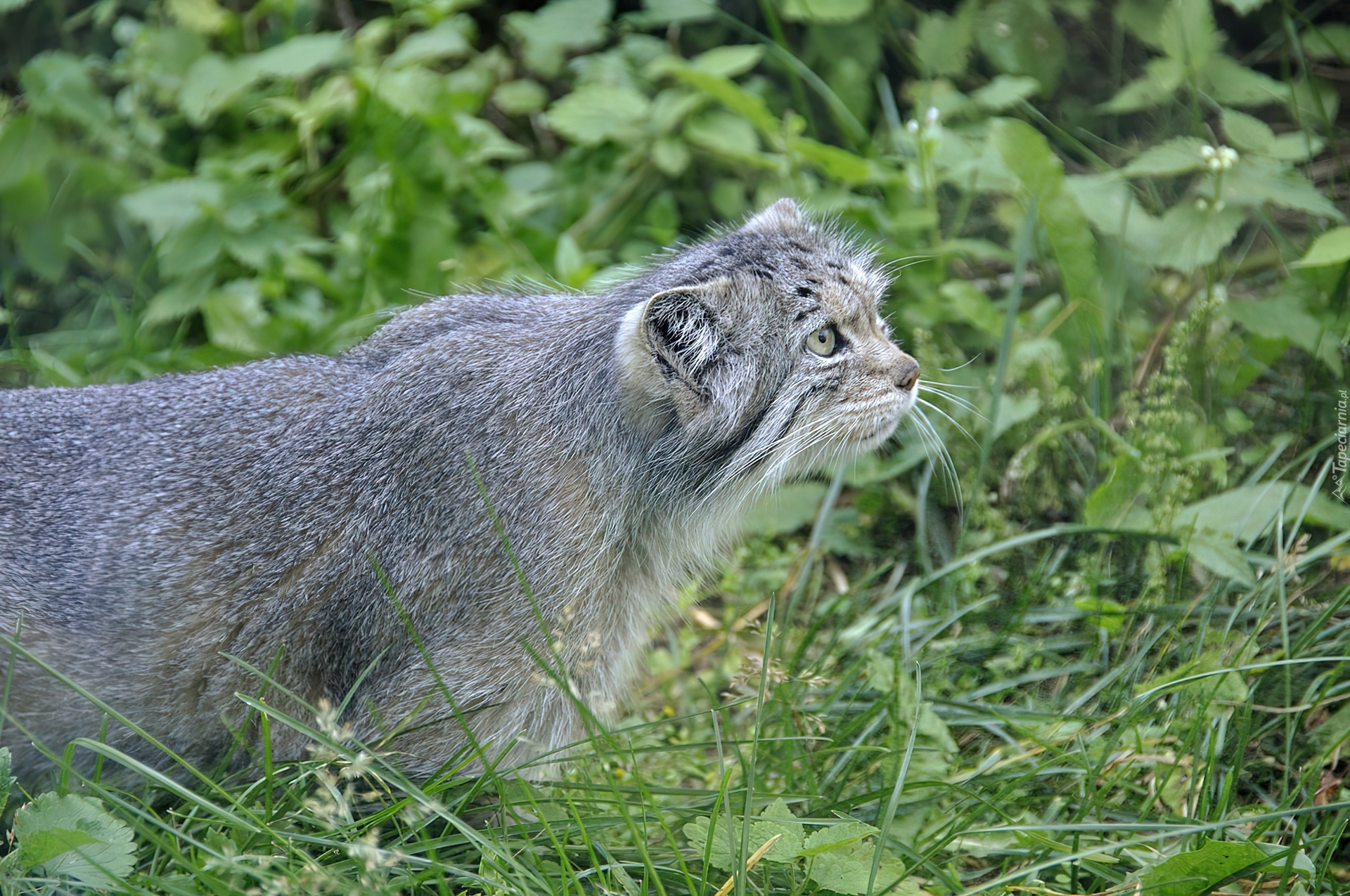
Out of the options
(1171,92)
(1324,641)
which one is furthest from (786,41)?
(1324,641)

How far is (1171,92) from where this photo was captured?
18.0 feet

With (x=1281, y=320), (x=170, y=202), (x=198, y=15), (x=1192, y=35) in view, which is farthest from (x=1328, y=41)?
(x=198, y=15)

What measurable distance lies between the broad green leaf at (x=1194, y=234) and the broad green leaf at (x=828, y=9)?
7.84 ft

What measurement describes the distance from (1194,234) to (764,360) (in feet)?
7.76

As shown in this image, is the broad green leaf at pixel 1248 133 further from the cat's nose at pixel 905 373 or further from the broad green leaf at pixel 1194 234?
the cat's nose at pixel 905 373

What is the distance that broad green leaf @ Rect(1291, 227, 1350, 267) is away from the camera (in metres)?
4.52

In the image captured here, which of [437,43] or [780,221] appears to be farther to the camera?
[437,43]

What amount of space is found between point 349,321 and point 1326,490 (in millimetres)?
4714

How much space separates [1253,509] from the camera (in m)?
4.36

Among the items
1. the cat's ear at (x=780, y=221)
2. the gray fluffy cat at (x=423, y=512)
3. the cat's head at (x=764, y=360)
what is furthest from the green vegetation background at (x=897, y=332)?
the cat's head at (x=764, y=360)

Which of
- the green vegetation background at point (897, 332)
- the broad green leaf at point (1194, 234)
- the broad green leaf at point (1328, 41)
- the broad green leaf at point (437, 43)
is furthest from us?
the broad green leaf at point (437, 43)

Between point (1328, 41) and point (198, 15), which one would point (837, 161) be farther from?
point (198, 15)

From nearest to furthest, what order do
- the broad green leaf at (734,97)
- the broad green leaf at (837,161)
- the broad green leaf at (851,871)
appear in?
the broad green leaf at (851,871) < the broad green leaf at (837,161) < the broad green leaf at (734,97)

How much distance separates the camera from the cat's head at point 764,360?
383 cm
